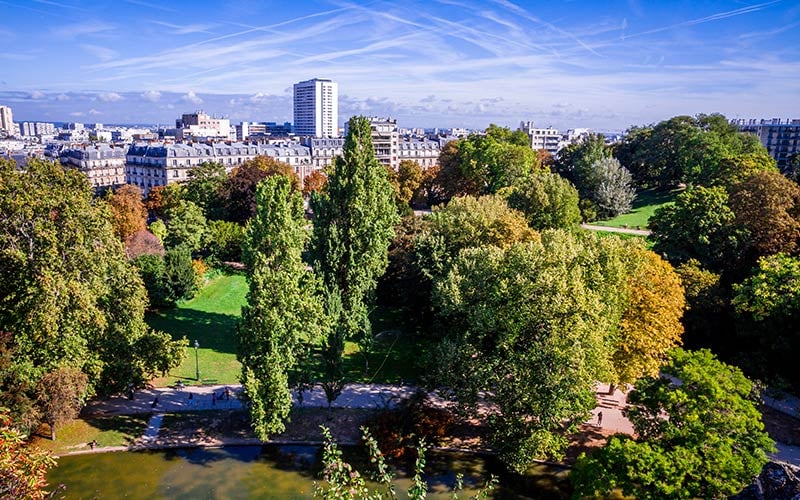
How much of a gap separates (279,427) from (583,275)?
15.5 metres

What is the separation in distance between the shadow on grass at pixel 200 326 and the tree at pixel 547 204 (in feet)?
87.1

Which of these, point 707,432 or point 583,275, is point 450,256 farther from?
point 707,432

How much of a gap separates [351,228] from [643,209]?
49138 millimetres

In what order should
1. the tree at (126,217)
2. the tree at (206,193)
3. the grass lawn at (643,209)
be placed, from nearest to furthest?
1. the tree at (126,217)
2. the grass lawn at (643,209)
3. the tree at (206,193)

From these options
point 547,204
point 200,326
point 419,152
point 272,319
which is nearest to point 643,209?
point 547,204

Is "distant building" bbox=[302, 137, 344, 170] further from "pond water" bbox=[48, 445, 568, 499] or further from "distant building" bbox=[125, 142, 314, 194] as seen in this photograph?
"pond water" bbox=[48, 445, 568, 499]

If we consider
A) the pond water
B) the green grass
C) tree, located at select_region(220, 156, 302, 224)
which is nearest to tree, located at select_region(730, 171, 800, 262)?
the pond water

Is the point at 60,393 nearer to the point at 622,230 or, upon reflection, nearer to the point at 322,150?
the point at 622,230

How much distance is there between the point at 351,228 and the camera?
3278cm

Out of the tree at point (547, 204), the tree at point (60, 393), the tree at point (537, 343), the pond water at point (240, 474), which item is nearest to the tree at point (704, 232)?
the tree at point (547, 204)

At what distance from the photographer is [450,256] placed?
3688cm

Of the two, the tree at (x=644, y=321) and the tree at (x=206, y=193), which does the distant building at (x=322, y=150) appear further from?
the tree at (x=644, y=321)

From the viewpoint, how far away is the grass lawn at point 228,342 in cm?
3256

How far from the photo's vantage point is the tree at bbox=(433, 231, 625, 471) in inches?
864
